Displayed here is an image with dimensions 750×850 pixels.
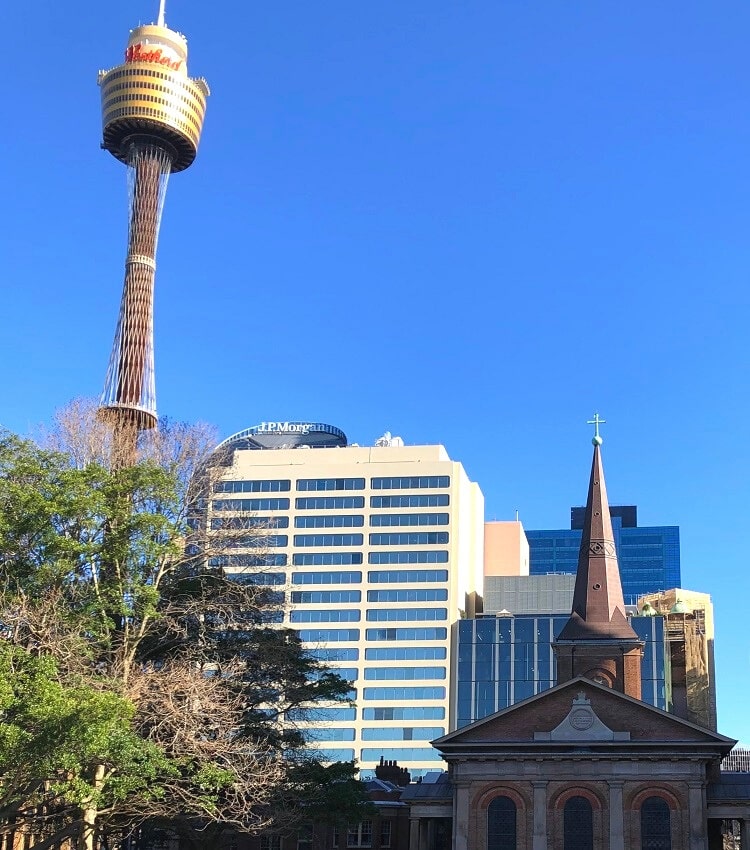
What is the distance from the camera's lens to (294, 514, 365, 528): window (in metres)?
114

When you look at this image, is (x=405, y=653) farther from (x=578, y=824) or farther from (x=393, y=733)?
(x=578, y=824)

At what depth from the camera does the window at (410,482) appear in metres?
114

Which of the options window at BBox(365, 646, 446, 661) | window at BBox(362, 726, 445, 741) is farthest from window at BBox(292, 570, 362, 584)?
window at BBox(362, 726, 445, 741)

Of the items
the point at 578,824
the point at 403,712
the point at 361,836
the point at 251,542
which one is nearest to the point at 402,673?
the point at 403,712

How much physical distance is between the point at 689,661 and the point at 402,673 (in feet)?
101

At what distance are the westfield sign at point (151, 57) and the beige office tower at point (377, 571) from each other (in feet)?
118

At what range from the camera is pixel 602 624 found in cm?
6850

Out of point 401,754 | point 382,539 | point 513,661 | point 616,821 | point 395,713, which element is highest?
point 382,539

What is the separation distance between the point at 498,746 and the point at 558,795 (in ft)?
11.1

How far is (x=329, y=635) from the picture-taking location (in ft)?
363

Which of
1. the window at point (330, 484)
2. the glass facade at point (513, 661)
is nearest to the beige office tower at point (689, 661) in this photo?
the glass facade at point (513, 661)

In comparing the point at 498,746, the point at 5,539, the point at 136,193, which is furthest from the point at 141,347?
the point at 5,539

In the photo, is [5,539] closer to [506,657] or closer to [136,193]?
[136,193]

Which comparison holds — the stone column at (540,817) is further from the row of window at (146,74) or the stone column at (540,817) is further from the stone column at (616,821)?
the row of window at (146,74)
